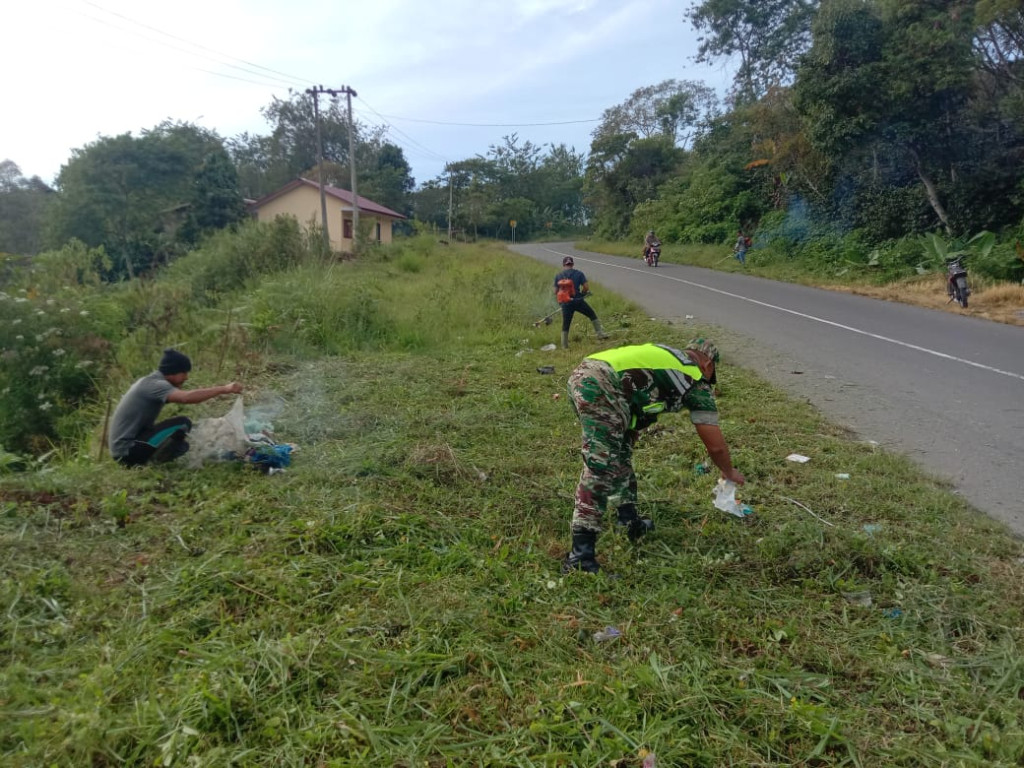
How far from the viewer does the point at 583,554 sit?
3393mm

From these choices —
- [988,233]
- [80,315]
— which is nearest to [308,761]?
[80,315]

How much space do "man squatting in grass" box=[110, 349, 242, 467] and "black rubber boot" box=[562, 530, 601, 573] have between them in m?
2.83

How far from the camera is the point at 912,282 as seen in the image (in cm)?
1445

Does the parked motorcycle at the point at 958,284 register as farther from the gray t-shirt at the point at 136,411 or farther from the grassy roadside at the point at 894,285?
the gray t-shirt at the point at 136,411

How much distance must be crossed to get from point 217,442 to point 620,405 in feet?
10.5

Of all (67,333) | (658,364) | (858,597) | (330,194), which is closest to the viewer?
(858,597)

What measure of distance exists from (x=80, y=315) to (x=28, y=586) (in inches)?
282

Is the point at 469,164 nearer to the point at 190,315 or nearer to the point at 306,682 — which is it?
the point at 190,315

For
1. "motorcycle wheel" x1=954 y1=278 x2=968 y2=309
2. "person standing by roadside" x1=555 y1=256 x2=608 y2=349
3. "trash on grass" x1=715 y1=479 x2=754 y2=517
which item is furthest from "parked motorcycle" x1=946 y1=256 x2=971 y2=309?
"trash on grass" x1=715 y1=479 x2=754 y2=517

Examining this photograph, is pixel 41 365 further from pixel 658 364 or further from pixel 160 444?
pixel 658 364

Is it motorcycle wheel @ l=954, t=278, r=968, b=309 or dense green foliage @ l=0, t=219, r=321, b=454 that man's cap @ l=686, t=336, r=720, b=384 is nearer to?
dense green foliage @ l=0, t=219, r=321, b=454

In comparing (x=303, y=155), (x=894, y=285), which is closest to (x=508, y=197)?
(x=303, y=155)

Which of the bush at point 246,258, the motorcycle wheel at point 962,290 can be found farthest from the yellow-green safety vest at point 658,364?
the bush at point 246,258

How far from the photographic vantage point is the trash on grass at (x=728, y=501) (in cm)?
385
